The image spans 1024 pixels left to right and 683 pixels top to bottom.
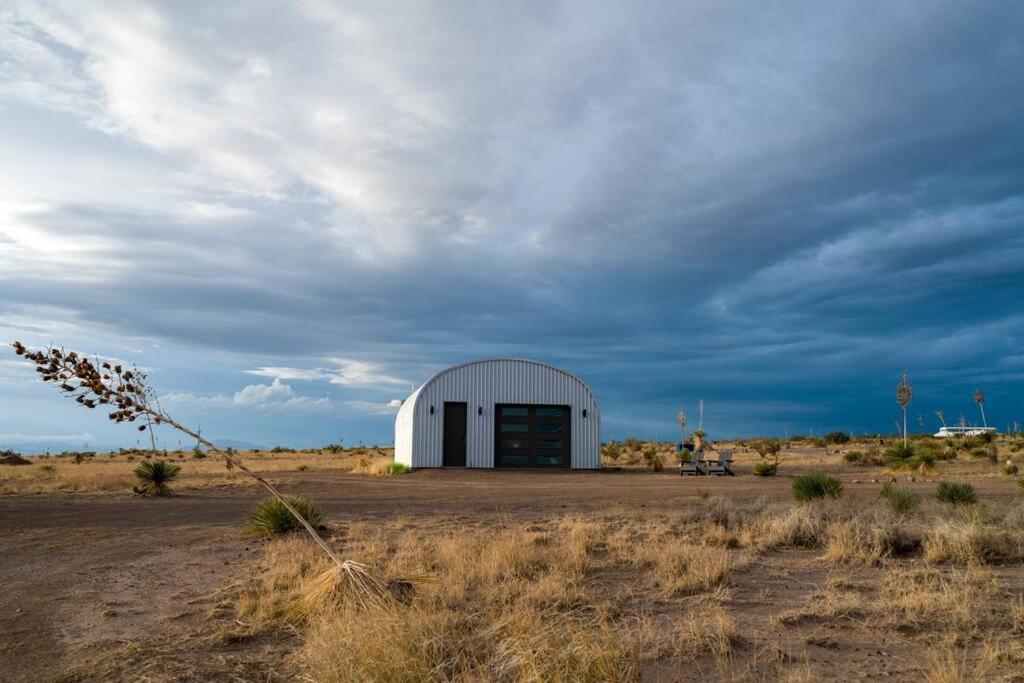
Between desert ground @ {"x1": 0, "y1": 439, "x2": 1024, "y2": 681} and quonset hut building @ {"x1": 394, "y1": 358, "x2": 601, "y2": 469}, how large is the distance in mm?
17146

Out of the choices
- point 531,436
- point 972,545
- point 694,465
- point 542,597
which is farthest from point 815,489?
point 531,436

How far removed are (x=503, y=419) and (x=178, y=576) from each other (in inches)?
964

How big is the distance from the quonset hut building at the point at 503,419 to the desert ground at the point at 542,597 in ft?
56.3

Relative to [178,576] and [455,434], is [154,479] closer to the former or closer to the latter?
[178,576]

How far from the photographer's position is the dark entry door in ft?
109

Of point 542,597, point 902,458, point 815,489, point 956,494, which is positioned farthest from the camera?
point 902,458

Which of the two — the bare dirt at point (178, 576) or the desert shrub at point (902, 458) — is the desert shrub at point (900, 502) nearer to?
the bare dirt at point (178, 576)

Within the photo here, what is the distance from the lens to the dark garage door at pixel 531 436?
33.7 m

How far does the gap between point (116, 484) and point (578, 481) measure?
15228mm

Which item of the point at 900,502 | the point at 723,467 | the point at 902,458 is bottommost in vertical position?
the point at 900,502

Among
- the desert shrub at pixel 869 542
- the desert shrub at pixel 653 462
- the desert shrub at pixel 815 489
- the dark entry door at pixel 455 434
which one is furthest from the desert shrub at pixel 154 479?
the desert shrub at pixel 653 462

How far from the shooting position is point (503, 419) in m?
33.8

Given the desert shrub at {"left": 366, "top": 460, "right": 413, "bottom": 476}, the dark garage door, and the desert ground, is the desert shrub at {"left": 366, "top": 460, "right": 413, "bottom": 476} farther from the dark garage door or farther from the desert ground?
the desert ground

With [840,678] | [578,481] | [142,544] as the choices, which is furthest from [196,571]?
[578,481]
